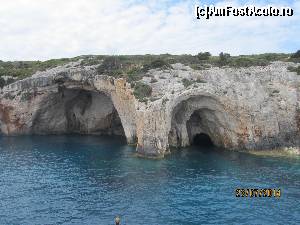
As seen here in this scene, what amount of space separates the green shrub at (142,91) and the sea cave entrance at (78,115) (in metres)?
16.5

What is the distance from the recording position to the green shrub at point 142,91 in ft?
209

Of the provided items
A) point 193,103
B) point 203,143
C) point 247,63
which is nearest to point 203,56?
point 247,63

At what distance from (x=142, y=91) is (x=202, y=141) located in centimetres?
1622

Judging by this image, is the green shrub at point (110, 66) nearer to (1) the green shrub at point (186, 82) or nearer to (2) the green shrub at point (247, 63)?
(1) the green shrub at point (186, 82)

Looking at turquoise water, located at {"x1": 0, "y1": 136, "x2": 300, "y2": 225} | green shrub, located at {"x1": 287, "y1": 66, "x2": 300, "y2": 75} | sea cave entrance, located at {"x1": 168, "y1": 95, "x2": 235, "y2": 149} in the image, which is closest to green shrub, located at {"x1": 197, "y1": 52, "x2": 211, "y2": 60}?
sea cave entrance, located at {"x1": 168, "y1": 95, "x2": 235, "y2": 149}

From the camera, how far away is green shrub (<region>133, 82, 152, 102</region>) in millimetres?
63612

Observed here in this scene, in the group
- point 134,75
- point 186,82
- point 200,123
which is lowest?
point 200,123

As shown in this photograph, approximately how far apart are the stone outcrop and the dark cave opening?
1.07 meters

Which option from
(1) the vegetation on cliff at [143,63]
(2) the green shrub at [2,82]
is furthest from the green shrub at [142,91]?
(2) the green shrub at [2,82]

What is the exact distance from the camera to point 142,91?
64.5m

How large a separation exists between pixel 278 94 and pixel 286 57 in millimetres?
15453

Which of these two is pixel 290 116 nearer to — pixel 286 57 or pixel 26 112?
pixel 286 57

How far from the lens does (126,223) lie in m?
36.5

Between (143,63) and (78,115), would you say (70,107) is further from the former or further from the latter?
(143,63)
